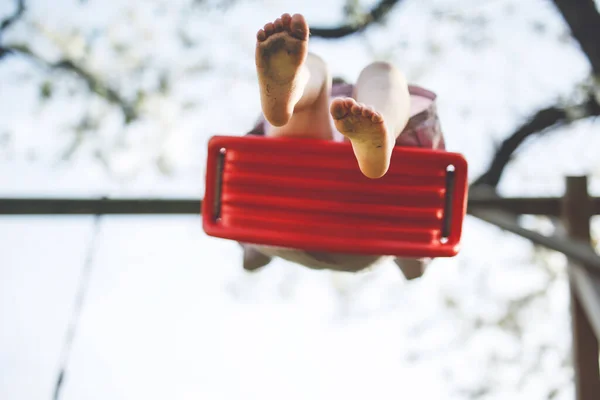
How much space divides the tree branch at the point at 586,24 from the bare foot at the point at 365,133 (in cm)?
197

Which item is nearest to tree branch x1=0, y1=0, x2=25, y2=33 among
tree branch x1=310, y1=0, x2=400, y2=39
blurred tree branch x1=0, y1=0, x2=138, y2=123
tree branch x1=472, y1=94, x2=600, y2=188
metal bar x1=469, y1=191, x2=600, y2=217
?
blurred tree branch x1=0, y1=0, x2=138, y2=123

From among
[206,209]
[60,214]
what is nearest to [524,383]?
[60,214]

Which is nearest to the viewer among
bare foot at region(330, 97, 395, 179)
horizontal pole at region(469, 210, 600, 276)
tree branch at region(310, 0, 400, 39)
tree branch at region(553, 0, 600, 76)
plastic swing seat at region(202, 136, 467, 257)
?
bare foot at region(330, 97, 395, 179)

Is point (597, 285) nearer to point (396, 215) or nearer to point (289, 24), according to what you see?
point (396, 215)

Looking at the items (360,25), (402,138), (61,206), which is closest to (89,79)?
(360,25)

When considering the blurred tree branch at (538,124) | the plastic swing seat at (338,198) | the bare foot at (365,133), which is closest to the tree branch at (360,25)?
the blurred tree branch at (538,124)

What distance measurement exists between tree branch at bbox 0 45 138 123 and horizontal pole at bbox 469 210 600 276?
272cm

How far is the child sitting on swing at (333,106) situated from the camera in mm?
1013

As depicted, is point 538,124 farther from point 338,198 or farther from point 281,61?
point 281,61

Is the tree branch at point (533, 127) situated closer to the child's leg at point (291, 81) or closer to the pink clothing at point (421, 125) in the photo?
the pink clothing at point (421, 125)

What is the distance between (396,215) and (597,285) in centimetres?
97

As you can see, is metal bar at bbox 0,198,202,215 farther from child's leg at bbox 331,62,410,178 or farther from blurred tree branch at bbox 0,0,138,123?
blurred tree branch at bbox 0,0,138,123

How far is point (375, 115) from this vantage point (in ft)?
3.27

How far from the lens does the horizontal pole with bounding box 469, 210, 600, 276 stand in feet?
5.18
